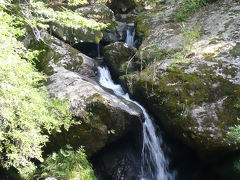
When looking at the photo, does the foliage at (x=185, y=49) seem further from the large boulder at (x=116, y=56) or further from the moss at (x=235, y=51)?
the large boulder at (x=116, y=56)

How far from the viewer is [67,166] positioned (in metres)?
5.59

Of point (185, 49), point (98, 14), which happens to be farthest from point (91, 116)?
point (98, 14)

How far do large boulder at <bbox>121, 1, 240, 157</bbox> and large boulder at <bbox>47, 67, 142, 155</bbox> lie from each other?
32.1 inches

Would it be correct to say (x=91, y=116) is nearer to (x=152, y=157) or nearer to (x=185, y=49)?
(x=152, y=157)

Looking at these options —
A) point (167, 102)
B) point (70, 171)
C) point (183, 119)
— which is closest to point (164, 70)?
point (167, 102)

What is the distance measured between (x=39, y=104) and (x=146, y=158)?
11.2 feet

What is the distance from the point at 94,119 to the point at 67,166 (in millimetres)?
1125

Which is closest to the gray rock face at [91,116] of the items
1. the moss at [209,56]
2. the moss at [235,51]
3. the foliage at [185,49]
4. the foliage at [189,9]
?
the foliage at [185,49]

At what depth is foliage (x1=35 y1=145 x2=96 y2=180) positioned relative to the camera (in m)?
5.43

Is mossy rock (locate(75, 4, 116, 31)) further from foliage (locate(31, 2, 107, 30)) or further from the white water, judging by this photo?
foliage (locate(31, 2, 107, 30))

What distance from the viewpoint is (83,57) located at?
896 centimetres

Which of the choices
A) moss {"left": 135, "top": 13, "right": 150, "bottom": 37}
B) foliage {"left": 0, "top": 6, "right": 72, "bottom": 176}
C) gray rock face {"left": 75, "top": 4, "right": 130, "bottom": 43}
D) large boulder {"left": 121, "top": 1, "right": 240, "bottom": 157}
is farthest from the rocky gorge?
gray rock face {"left": 75, "top": 4, "right": 130, "bottom": 43}

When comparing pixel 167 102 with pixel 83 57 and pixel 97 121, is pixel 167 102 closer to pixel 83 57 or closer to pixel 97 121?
pixel 97 121

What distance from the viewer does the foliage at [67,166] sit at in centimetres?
543
